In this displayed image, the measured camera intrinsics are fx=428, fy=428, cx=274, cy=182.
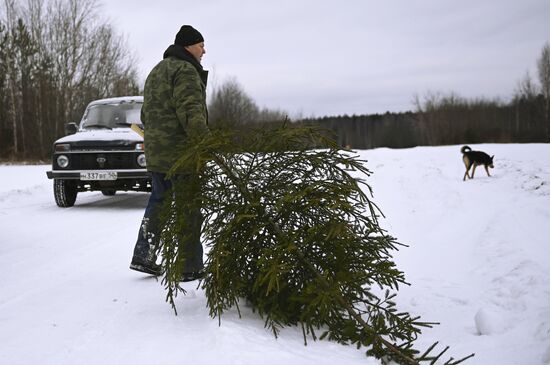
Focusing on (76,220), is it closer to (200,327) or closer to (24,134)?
(200,327)

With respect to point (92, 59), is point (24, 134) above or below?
below

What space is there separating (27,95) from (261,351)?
28863 mm

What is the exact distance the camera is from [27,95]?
85.6 ft

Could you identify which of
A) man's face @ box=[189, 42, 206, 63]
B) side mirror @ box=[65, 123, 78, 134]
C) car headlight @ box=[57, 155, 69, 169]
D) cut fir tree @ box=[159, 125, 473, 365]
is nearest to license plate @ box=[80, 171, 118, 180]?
car headlight @ box=[57, 155, 69, 169]

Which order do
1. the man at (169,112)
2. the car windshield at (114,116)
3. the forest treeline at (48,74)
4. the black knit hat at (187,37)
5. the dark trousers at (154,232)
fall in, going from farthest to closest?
the forest treeline at (48,74)
the car windshield at (114,116)
the black knit hat at (187,37)
the dark trousers at (154,232)
the man at (169,112)

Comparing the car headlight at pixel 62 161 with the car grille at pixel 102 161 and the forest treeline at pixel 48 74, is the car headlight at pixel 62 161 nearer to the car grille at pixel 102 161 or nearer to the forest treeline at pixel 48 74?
the car grille at pixel 102 161

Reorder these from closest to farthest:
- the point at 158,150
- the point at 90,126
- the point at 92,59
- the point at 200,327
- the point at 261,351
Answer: the point at 261,351 → the point at 200,327 → the point at 158,150 → the point at 90,126 → the point at 92,59

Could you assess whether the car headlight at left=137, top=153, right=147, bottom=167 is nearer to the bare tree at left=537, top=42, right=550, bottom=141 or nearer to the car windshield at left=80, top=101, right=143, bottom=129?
the car windshield at left=80, top=101, right=143, bottom=129

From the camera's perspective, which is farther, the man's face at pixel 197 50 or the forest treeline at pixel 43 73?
the forest treeline at pixel 43 73

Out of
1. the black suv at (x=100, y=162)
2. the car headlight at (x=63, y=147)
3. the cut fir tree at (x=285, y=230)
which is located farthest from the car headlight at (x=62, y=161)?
the cut fir tree at (x=285, y=230)

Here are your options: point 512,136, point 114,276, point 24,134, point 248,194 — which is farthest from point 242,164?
point 512,136

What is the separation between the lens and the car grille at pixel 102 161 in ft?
24.5

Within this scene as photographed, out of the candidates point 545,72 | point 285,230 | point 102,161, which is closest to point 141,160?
point 102,161

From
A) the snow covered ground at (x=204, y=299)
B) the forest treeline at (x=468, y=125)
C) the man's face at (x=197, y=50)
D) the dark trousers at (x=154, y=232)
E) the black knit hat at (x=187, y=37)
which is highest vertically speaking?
the forest treeline at (x=468, y=125)
